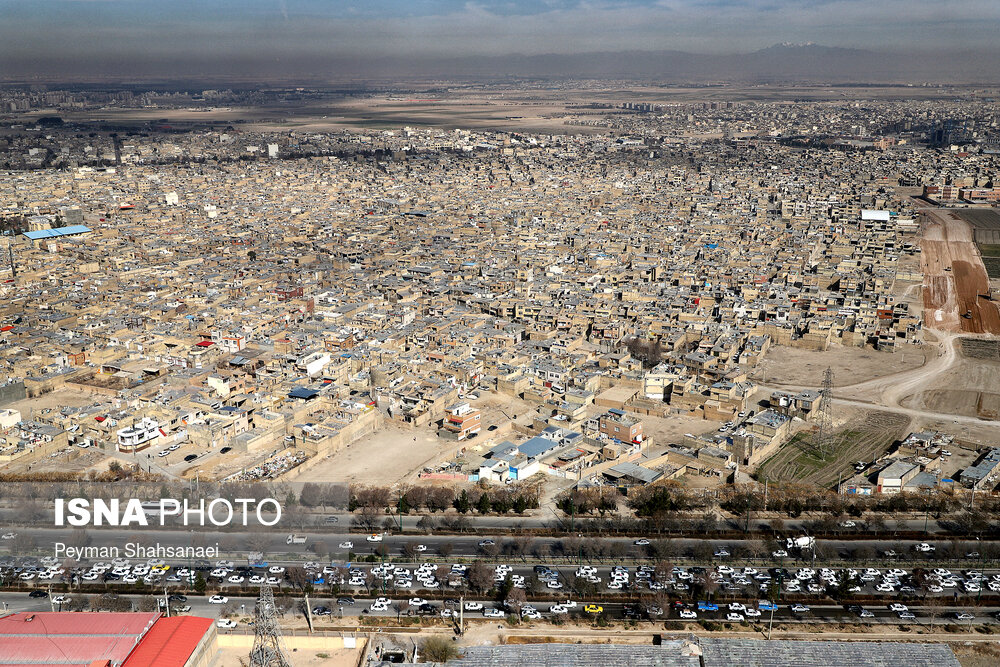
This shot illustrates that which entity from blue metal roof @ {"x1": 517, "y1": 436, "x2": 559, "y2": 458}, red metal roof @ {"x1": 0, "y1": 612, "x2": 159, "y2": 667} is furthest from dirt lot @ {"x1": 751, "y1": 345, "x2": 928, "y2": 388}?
red metal roof @ {"x1": 0, "y1": 612, "x2": 159, "y2": 667}

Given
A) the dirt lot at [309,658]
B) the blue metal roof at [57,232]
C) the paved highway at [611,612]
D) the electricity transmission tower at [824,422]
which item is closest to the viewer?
the dirt lot at [309,658]

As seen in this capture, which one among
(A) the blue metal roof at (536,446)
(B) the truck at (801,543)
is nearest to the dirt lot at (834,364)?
(A) the blue metal roof at (536,446)

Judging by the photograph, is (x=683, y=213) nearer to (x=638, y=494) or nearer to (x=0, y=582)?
(x=638, y=494)

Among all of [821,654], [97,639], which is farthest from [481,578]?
[97,639]

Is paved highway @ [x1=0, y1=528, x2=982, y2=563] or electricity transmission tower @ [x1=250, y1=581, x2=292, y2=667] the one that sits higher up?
electricity transmission tower @ [x1=250, y1=581, x2=292, y2=667]

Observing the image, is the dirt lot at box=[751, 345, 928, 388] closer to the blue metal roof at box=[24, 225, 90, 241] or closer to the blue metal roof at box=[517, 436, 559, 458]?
the blue metal roof at box=[517, 436, 559, 458]

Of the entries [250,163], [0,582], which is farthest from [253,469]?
[250,163]

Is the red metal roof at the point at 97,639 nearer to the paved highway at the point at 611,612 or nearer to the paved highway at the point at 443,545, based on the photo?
the paved highway at the point at 611,612
